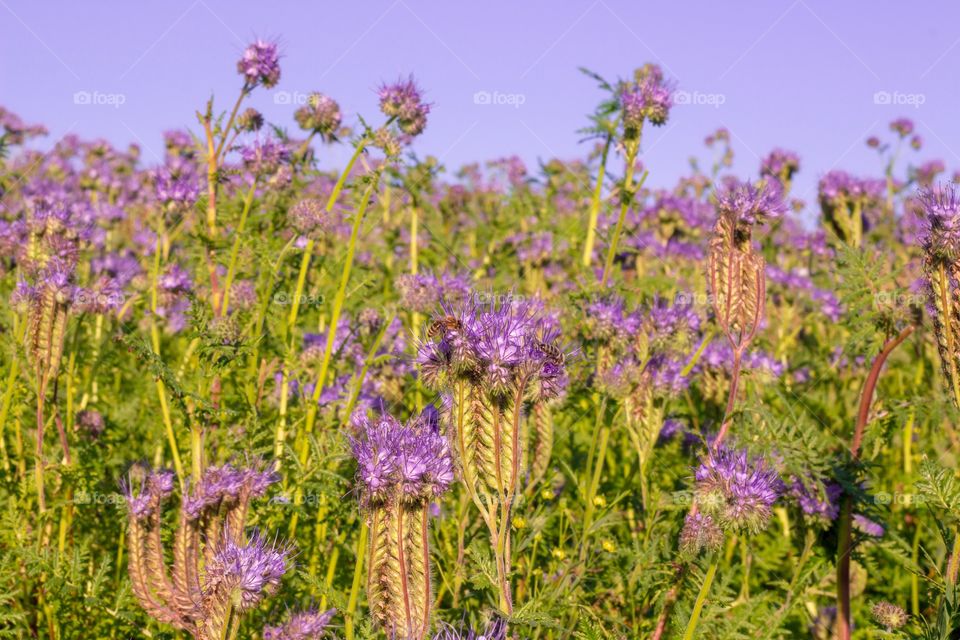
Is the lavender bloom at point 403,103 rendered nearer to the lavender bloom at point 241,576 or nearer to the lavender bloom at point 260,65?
the lavender bloom at point 260,65

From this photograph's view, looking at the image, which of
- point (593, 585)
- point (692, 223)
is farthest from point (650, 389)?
point (692, 223)

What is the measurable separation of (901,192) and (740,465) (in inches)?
291

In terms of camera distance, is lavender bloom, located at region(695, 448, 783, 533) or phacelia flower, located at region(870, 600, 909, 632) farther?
phacelia flower, located at region(870, 600, 909, 632)

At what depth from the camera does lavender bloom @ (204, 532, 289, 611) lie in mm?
2091

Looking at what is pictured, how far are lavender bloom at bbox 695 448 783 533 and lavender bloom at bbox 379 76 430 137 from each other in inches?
92.1

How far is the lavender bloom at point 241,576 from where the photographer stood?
2091mm

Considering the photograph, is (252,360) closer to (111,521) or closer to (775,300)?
(111,521)

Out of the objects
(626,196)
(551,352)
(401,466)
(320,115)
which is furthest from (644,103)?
(401,466)

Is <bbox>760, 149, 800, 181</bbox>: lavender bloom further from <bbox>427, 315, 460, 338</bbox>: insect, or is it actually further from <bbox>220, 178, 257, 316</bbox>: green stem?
<bbox>427, 315, 460, 338</bbox>: insect

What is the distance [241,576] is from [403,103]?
104 inches

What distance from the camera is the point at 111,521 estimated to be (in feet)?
13.1

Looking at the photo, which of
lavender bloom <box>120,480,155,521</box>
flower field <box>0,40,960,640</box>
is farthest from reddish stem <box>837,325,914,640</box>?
lavender bloom <box>120,480,155,521</box>

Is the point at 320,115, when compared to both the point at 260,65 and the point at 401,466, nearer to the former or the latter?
the point at 260,65

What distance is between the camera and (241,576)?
2.09 meters
